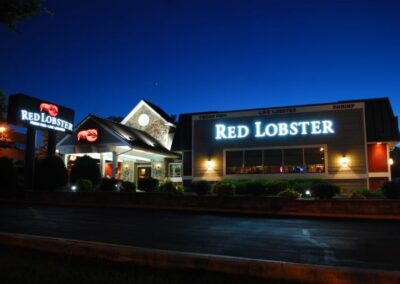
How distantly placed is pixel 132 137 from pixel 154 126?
4.70 m

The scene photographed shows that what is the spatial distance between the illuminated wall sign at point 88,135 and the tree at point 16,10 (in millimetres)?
20603

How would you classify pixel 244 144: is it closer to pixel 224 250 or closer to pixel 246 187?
pixel 246 187

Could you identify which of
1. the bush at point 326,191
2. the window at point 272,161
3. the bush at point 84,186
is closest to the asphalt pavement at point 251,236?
the bush at point 326,191

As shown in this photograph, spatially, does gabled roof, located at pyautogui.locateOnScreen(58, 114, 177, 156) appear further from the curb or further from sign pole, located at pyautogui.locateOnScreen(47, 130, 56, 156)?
the curb

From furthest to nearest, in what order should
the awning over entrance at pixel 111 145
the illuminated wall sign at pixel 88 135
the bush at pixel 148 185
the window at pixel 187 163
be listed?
the illuminated wall sign at pixel 88 135
the awning over entrance at pixel 111 145
the window at pixel 187 163
the bush at pixel 148 185

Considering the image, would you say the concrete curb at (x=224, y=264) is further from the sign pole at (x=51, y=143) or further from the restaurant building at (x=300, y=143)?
the sign pole at (x=51, y=143)

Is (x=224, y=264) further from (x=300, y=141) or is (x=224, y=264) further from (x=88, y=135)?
(x=88, y=135)

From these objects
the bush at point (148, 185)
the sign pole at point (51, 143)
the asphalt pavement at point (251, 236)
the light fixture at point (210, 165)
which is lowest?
the asphalt pavement at point (251, 236)

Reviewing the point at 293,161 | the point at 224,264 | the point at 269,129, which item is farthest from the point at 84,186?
the point at 224,264

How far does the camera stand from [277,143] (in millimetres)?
25047

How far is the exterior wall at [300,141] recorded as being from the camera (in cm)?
2345

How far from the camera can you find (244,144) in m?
25.8

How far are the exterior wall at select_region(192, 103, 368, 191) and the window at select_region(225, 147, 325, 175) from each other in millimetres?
274

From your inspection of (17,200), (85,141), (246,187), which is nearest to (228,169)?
(246,187)
